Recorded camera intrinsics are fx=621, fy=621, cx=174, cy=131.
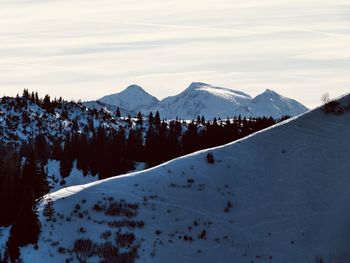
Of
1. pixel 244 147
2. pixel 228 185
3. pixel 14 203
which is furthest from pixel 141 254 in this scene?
pixel 244 147

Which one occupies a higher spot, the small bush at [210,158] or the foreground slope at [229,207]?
the small bush at [210,158]

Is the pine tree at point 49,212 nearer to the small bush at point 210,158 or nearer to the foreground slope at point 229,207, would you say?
the foreground slope at point 229,207

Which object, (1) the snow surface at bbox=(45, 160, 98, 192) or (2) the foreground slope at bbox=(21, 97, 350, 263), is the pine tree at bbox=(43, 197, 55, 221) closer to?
(2) the foreground slope at bbox=(21, 97, 350, 263)

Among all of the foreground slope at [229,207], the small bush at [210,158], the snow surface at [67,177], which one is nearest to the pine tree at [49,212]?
the foreground slope at [229,207]

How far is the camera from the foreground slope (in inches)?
1989

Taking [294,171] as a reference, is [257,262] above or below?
below

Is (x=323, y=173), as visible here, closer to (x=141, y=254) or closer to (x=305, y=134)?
(x=305, y=134)

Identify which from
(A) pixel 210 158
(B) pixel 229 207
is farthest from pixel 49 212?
(A) pixel 210 158

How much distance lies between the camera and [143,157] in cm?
15500

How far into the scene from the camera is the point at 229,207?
59.6 meters

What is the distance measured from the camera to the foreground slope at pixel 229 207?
166ft

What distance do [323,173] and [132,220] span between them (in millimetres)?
22317

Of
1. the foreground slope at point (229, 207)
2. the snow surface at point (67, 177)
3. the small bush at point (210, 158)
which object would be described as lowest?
the snow surface at point (67, 177)

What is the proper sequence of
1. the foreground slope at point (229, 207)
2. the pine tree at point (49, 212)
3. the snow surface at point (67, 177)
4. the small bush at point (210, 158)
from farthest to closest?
the snow surface at point (67, 177)
the small bush at point (210, 158)
the pine tree at point (49, 212)
the foreground slope at point (229, 207)
